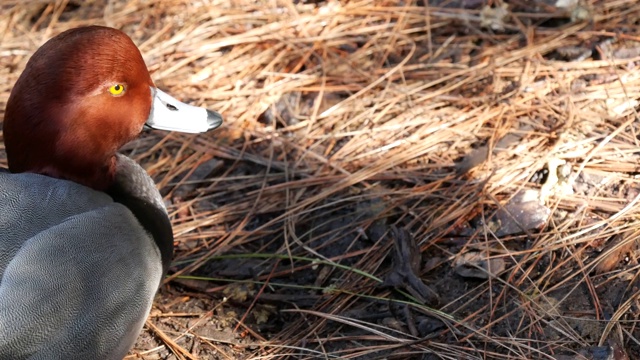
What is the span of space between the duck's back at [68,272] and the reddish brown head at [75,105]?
3.4 inches

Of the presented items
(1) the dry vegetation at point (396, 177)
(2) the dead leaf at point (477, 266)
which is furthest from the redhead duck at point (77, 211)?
(2) the dead leaf at point (477, 266)

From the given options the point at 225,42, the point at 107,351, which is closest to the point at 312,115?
the point at 225,42

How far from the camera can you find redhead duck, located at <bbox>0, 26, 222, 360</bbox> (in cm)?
233

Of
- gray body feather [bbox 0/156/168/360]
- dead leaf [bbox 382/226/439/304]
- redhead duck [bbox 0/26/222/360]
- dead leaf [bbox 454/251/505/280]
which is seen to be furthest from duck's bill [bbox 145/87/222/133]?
dead leaf [bbox 454/251/505/280]

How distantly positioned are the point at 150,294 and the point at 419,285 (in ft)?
3.08

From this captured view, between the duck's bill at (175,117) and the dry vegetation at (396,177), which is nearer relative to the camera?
the dry vegetation at (396,177)

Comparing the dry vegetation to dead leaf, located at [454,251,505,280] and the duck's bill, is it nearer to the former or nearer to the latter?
dead leaf, located at [454,251,505,280]

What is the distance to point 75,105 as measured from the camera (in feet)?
8.52

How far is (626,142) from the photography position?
3.15 m

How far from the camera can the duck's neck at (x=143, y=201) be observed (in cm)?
281

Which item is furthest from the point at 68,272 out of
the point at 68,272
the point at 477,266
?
the point at 477,266

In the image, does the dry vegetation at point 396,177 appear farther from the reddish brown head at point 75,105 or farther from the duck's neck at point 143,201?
the reddish brown head at point 75,105

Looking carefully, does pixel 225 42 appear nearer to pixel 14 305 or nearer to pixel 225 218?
pixel 225 218

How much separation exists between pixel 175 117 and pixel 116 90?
0.30 metres
